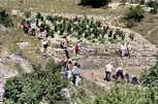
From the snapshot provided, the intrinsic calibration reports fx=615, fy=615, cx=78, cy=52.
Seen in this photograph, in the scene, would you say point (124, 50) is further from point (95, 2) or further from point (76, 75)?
point (95, 2)

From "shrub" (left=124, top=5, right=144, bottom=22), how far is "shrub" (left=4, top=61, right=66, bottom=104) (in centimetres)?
2013

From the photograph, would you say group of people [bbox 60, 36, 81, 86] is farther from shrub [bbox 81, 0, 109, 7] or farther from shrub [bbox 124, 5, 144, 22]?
shrub [bbox 81, 0, 109, 7]

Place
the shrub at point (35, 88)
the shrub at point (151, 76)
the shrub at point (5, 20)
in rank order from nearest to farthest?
the shrub at point (35, 88)
the shrub at point (151, 76)
the shrub at point (5, 20)

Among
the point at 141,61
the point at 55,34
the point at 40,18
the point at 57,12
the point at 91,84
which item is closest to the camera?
the point at 91,84

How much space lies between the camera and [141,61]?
37875mm

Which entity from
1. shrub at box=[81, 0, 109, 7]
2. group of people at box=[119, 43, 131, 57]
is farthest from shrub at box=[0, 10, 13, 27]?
shrub at box=[81, 0, 109, 7]

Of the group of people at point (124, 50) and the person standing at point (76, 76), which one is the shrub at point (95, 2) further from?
the person standing at point (76, 76)

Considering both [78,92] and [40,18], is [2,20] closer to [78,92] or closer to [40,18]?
[40,18]

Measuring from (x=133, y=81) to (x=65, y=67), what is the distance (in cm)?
356

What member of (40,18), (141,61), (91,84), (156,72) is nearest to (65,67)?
(91,84)

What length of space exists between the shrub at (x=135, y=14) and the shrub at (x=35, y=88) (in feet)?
66.1

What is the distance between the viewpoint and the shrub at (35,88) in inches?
945

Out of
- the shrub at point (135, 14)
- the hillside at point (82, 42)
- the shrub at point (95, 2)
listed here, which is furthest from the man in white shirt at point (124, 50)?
the shrub at point (95, 2)

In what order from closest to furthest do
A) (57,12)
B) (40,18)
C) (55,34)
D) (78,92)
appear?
(78,92), (55,34), (40,18), (57,12)
